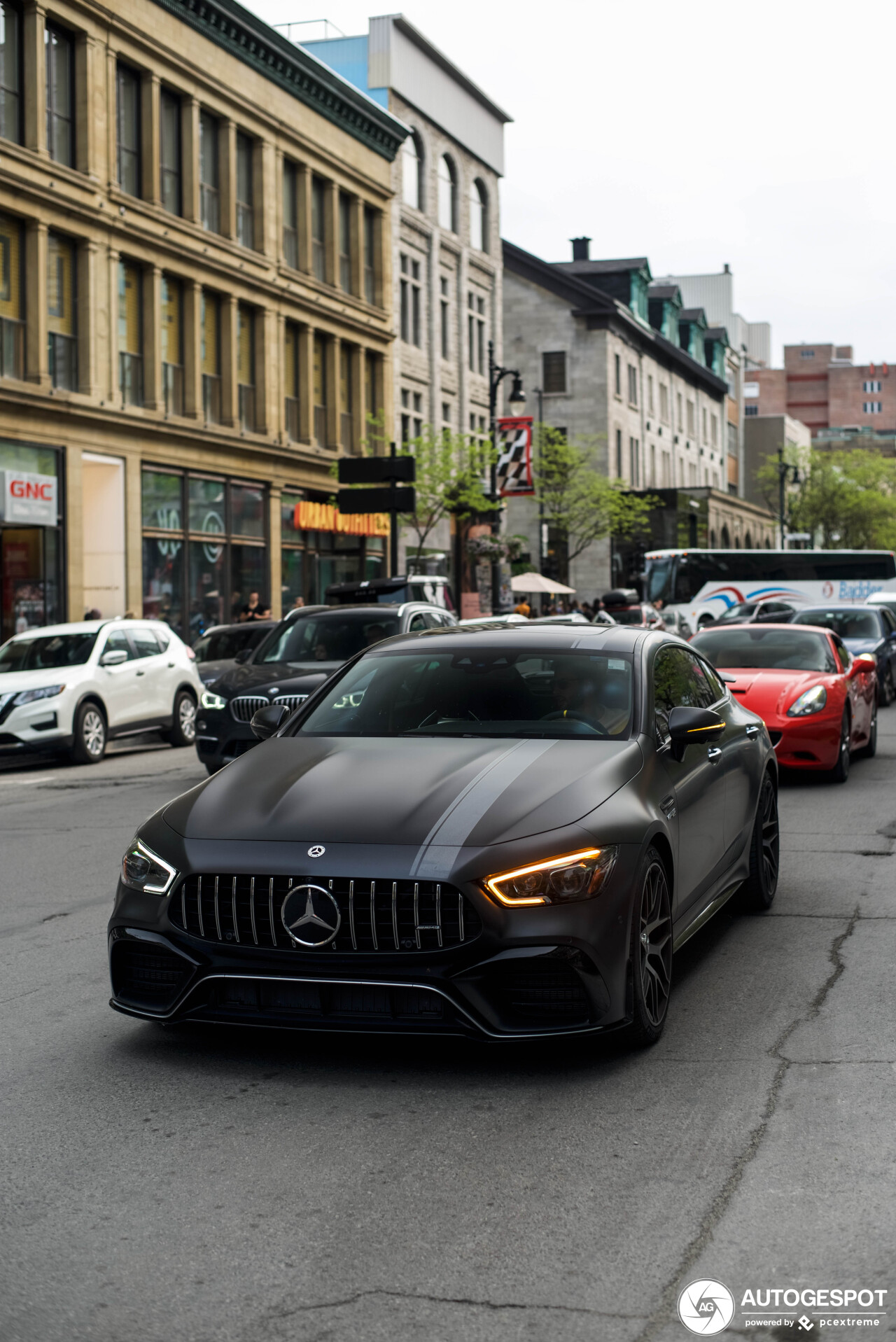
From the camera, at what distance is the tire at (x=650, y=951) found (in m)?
5.17

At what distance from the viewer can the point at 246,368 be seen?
36.4 metres

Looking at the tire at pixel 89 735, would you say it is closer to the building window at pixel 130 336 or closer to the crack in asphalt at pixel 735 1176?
the crack in asphalt at pixel 735 1176

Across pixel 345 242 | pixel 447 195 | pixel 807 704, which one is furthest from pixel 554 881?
pixel 447 195

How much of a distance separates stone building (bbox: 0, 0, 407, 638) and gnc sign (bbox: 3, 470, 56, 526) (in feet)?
0.15

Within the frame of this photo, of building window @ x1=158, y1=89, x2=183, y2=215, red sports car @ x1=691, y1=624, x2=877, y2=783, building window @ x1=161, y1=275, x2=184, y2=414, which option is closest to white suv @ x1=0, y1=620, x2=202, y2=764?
red sports car @ x1=691, y1=624, x2=877, y2=783

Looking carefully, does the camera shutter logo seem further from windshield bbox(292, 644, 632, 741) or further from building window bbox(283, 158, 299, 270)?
building window bbox(283, 158, 299, 270)

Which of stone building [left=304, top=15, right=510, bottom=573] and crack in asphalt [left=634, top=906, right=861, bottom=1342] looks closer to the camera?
crack in asphalt [left=634, top=906, right=861, bottom=1342]

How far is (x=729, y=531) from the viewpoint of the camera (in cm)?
8012

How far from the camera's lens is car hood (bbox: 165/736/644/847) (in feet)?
16.5

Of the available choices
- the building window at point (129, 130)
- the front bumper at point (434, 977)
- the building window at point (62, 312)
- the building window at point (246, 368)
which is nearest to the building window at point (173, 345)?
the building window at point (129, 130)

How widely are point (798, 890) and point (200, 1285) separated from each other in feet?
19.1

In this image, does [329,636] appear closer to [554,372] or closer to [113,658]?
[113,658]

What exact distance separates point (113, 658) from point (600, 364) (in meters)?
52.3

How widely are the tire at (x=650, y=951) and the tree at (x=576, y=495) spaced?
172 feet
